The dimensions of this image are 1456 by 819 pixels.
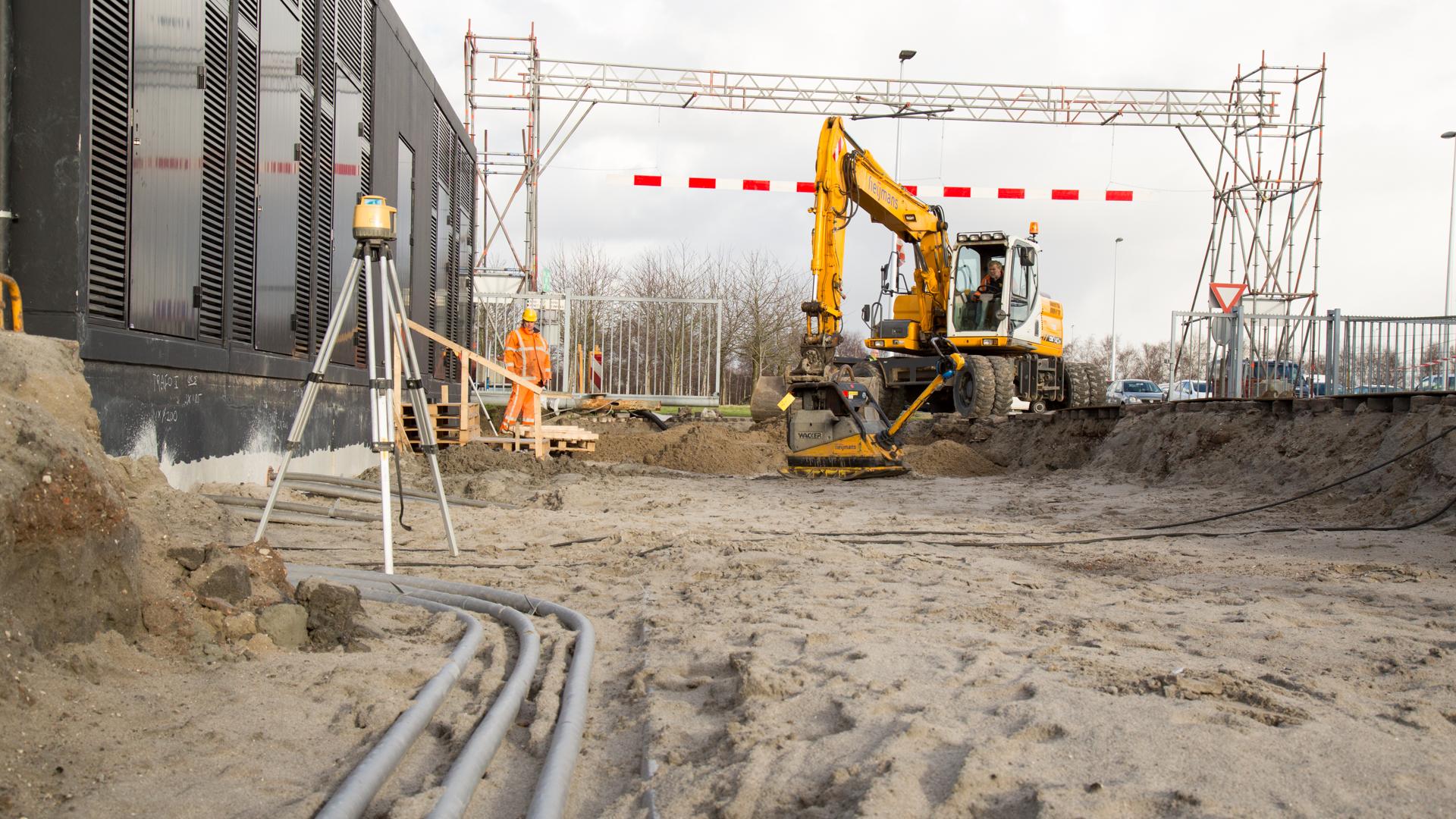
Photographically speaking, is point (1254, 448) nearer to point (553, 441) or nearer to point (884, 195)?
point (884, 195)

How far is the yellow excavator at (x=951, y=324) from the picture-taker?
16219 millimetres

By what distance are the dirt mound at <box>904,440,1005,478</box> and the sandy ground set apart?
25.8 feet

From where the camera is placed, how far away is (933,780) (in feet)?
8.75

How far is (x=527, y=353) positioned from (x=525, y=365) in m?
0.33

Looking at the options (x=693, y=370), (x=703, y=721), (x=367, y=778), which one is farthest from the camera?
(x=693, y=370)

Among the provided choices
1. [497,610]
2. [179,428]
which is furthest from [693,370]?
[497,610]

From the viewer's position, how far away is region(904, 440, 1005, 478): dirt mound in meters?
14.6

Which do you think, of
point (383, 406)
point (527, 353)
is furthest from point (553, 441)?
point (383, 406)

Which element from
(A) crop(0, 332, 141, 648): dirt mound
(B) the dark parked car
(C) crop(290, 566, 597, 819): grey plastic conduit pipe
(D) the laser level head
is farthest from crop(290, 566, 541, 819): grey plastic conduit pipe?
(B) the dark parked car

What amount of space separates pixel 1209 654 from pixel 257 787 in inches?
124

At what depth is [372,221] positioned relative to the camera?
19.0ft

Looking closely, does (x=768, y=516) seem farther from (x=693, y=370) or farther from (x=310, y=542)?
(x=693, y=370)

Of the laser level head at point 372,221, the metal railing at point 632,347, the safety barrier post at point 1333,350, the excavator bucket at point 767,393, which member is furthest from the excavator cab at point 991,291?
the laser level head at point 372,221

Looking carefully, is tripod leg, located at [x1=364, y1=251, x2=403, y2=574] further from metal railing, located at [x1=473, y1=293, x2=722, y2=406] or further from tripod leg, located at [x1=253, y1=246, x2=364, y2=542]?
metal railing, located at [x1=473, y1=293, x2=722, y2=406]
